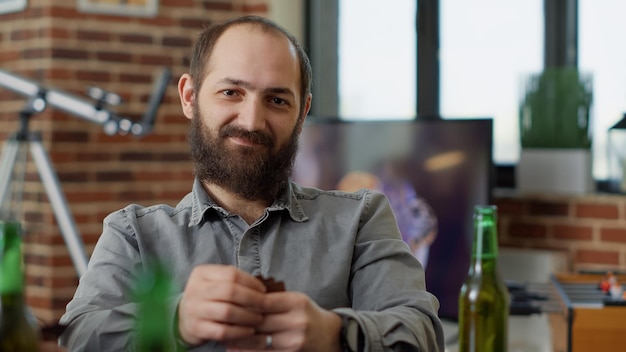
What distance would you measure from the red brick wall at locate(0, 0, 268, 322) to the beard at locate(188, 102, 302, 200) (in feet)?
6.51

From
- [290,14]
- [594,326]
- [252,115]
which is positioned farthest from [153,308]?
[290,14]

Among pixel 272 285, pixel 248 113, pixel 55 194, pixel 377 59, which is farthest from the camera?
pixel 377 59

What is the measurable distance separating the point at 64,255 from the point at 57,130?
1.55ft

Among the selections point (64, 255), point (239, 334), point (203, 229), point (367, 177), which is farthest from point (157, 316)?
point (64, 255)

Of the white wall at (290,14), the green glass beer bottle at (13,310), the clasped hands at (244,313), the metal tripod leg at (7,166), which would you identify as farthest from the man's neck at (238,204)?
the white wall at (290,14)

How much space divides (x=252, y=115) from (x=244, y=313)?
1.66 feet

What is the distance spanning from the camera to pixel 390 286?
1.73 metres

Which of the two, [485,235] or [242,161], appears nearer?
[485,235]

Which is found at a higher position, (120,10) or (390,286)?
(120,10)

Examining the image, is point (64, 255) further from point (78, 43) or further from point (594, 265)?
point (594, 265)

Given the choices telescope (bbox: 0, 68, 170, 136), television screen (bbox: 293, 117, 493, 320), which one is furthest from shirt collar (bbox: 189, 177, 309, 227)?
telescope (bbox: 0, 68, 170, 136)

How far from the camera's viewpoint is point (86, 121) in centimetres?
376

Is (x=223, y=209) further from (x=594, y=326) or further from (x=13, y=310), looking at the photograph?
(x=594, y=326)

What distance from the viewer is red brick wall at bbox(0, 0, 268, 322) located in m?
3.70
